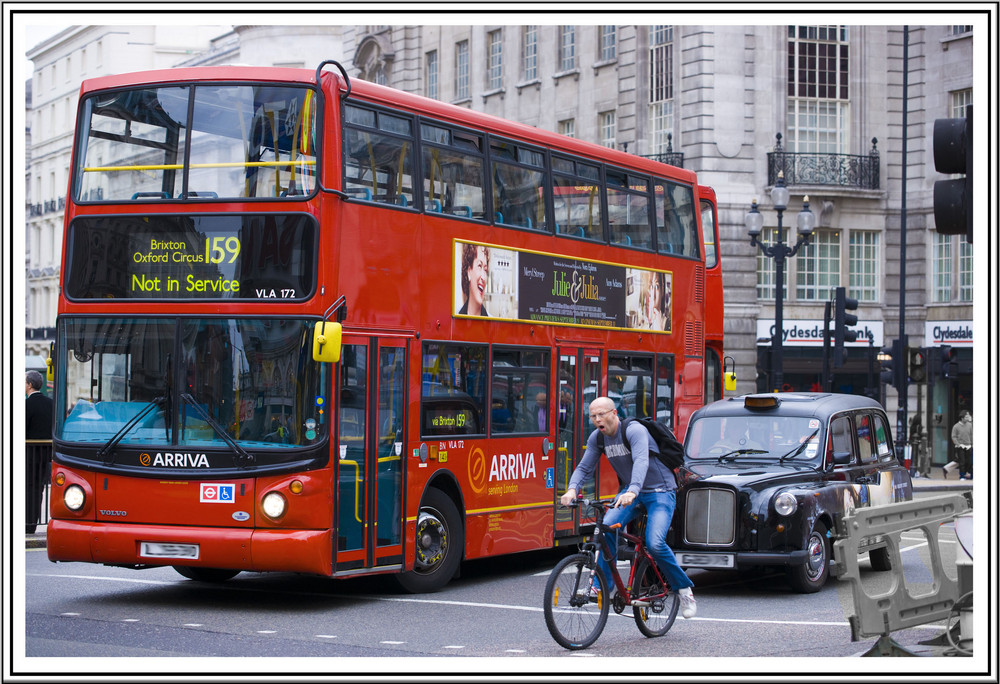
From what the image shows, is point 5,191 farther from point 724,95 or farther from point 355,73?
point 355,73

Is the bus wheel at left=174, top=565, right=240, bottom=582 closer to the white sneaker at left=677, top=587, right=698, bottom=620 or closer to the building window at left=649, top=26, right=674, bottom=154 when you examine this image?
the white sneaker at left=677, top=587, right=698, bottom=620

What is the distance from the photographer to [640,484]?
994 centimetres

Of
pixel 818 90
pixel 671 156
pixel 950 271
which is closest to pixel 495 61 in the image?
pixel 671 156

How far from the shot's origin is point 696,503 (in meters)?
12.7

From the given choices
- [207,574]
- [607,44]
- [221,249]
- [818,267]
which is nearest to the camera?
[221,249]

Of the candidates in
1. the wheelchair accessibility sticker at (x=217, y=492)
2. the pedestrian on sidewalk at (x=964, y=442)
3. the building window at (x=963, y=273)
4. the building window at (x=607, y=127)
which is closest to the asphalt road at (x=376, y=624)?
the wheelchair accessibility sticker at (x=217, y=492)

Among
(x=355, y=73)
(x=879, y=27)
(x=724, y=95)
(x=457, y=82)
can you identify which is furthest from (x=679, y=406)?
(x=355, y=73)

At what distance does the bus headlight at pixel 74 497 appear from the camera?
11656mm

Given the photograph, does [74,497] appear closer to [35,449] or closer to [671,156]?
[35,449]

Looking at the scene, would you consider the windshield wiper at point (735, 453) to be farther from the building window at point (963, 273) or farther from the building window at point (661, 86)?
the building window at point (963, 273)

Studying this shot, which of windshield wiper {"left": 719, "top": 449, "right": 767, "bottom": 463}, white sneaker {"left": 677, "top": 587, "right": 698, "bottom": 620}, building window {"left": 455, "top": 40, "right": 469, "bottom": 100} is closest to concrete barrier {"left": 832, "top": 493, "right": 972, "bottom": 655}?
white sneaker {"left": 677, "top": 587, "right": 698, "bottom": 620}

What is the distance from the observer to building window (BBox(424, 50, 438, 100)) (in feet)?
155

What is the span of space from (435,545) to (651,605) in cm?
338

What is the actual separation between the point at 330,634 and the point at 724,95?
97.2 ft
